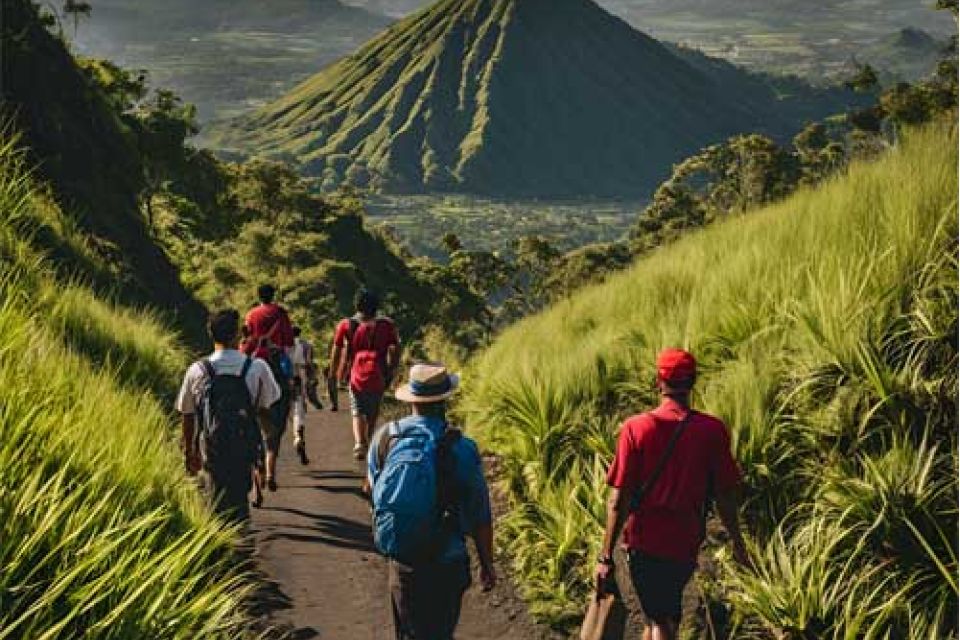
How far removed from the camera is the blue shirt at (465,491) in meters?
4.71

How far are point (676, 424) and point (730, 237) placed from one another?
19.3 ft

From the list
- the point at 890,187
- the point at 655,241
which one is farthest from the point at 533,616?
the point at 655,241

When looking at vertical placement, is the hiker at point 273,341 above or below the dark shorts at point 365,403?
above

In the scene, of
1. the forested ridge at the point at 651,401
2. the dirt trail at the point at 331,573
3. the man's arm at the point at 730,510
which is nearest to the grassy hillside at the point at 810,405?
the forested ridge at the point at 651,401

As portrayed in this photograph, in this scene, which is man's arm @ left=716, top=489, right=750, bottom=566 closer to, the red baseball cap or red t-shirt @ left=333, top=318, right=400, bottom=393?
the red baseball cap

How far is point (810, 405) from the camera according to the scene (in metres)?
6.52

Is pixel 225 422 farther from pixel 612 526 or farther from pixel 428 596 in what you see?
pixel 612 526

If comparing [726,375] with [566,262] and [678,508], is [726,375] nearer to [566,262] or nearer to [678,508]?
[678,508]

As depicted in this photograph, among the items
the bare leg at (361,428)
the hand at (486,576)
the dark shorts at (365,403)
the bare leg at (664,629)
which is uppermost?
the hand at (486,576)

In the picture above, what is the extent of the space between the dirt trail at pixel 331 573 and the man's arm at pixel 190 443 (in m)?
1.13

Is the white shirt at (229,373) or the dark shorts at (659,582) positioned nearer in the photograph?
the dark shorts at (659,582)

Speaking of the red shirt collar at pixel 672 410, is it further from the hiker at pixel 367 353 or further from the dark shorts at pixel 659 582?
the hiker at pixel 367 353

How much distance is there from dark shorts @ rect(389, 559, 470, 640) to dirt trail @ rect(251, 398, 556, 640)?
181 cm

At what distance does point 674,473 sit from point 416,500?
133 centimetres
